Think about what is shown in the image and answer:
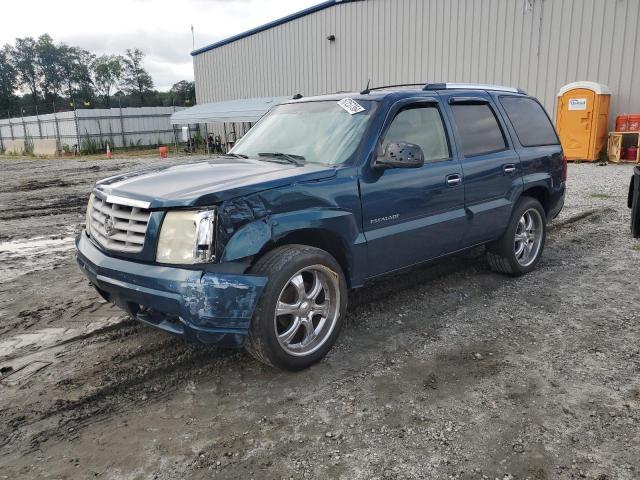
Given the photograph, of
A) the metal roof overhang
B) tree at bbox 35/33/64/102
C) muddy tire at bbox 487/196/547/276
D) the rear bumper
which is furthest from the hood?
tree at bbox 35/33/64/102

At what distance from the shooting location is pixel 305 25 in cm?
2516

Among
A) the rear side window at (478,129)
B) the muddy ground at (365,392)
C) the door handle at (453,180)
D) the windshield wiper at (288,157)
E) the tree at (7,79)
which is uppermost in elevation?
the tree at (7,79)

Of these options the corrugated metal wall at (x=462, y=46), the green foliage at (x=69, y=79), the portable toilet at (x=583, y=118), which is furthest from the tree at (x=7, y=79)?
the portable toilet at (x=583, y=118)

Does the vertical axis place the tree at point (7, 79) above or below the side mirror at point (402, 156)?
above

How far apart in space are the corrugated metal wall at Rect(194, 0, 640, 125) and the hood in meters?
15.3

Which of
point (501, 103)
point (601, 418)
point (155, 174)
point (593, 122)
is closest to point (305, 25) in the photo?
point (593, 122)

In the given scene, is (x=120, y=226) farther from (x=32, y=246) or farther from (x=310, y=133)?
(x=32, y=246)

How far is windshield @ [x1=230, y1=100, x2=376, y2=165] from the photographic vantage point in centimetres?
385

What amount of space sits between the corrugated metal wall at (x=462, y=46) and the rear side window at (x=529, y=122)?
1191 centimetres

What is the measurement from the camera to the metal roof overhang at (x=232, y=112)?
23217 millimetres

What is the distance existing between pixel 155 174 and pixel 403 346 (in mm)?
2221

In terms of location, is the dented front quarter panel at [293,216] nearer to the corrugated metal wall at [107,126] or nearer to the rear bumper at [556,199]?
the rear bumper at [556,199]

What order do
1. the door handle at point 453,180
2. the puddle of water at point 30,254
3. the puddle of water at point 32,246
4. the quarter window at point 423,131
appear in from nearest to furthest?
the quarter window at point 423,131
the door handle at point 453,180
the puddle of water at point 30,254
the puddle of water at point 32,246

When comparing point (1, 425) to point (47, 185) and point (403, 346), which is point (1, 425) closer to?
point (403, 346)
